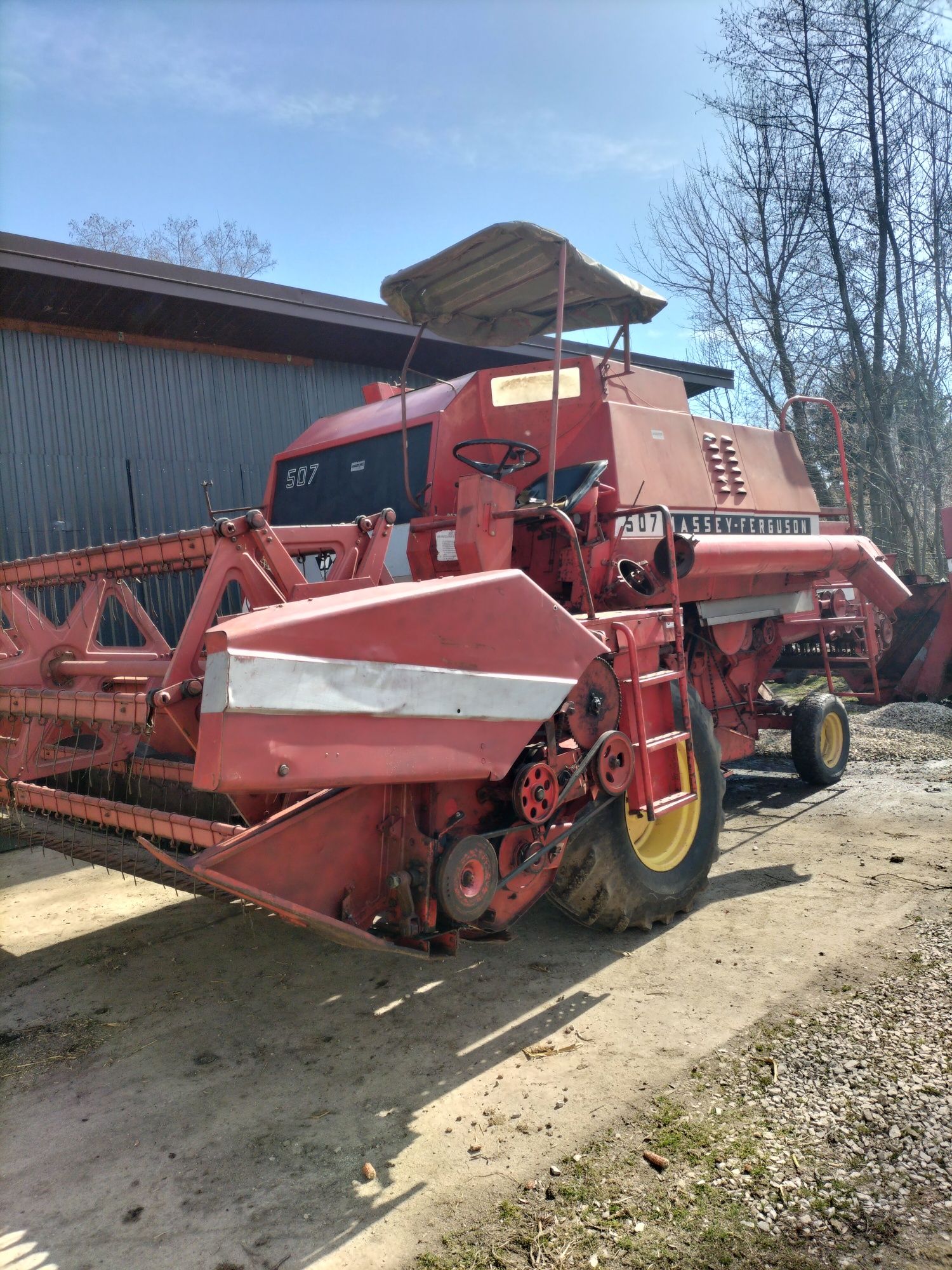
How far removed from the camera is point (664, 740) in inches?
151

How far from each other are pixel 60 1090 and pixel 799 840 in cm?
396

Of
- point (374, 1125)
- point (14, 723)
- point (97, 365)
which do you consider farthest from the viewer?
point (97, 365)

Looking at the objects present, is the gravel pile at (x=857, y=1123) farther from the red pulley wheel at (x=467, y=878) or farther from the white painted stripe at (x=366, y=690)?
the white painted stripe at (x=366, y=690)

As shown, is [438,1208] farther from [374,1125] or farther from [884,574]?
[884,574]

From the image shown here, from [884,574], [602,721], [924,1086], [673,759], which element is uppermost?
[884,574]

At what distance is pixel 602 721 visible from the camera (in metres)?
3.48

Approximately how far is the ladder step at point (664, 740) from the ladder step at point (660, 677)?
23 centimetres

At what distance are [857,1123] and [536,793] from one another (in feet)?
4.35

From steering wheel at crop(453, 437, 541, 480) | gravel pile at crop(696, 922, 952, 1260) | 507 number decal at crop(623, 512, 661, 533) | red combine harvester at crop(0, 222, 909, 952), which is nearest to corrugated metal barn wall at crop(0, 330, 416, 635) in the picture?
red combine harvester at crop(0, 222, 909, 952)

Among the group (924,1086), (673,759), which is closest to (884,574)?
(673,759)

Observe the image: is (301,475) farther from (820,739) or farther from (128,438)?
(820,739)

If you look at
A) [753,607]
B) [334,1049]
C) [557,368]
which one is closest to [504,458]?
[557,368]

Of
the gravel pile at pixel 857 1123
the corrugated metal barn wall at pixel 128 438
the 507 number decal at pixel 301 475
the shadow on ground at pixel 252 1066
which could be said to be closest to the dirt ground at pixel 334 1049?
the shadow on ground at pixel 252 1066

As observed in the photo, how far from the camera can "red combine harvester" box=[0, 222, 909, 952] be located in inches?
98.5
